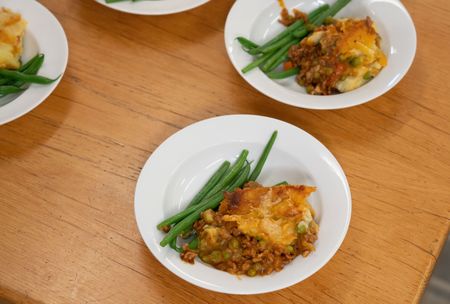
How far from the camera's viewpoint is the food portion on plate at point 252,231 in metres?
1.57

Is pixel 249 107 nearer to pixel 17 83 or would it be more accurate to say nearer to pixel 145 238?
pixel 145 238

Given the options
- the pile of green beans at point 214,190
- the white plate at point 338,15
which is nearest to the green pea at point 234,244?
the pile of green beans at point 214,190

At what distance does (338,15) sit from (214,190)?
0.99 meters

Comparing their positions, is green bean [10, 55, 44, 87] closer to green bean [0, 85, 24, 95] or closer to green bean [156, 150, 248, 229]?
green bean [0, 85, 24, 95]

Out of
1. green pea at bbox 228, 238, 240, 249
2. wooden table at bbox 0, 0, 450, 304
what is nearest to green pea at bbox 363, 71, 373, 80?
wooden table at bbox 0, 0, 450, 304

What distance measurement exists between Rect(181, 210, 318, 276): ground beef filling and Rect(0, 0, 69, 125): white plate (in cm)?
78

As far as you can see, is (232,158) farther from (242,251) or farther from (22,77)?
(22,77)

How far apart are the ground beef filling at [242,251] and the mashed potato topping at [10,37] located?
98 cm

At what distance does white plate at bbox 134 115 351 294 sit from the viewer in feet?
5.03

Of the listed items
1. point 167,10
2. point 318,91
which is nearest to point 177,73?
point 167,10

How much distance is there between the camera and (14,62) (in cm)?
202

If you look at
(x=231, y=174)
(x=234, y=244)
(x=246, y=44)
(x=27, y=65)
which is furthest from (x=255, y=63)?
(x=27, y=65)

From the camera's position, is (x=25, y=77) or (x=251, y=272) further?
(x=25, y=77)

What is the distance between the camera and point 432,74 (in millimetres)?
2135
